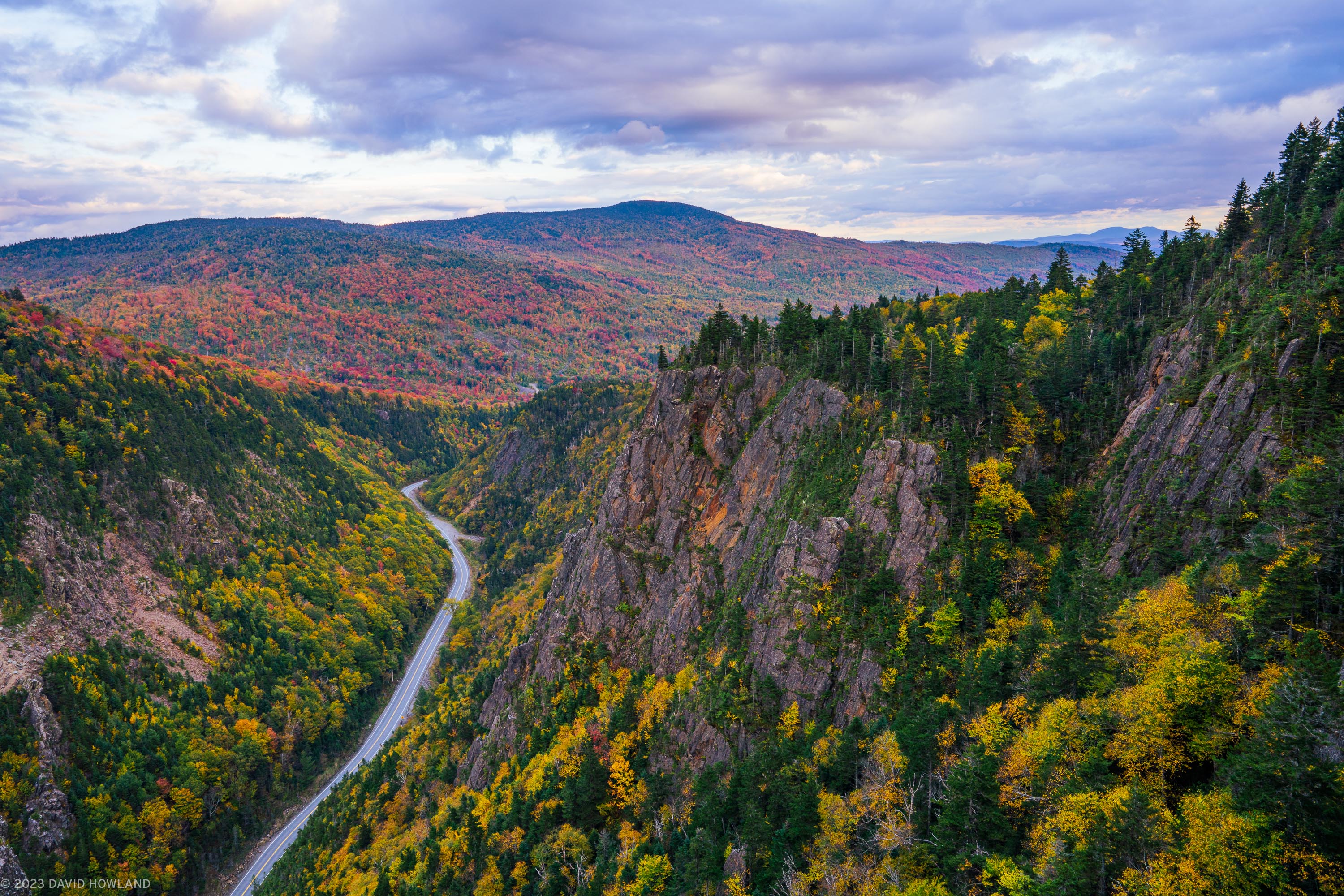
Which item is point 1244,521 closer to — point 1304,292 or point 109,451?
point 1304,292

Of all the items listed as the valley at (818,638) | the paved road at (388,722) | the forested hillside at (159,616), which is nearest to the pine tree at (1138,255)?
the valley at (818,638)

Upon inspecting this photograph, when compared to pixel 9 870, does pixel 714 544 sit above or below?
above

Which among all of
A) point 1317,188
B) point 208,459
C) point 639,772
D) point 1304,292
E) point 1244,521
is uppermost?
point 1317,188

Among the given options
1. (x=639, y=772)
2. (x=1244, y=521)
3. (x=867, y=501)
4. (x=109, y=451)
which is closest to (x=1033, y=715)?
(x=1244, y=521)

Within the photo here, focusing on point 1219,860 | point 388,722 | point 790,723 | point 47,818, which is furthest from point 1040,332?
point 47,818

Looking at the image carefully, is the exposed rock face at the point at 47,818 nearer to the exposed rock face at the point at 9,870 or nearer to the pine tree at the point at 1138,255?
the exposed rock face at the point at 9,870

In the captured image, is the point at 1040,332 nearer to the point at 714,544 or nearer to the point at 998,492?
the point at 998,492
